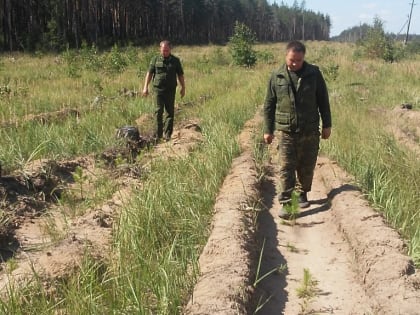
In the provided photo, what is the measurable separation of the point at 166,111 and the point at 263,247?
17.7ft

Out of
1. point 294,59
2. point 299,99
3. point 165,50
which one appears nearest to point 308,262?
point 299,99

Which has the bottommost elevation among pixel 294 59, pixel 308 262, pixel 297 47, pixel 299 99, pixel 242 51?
pixel 308 262

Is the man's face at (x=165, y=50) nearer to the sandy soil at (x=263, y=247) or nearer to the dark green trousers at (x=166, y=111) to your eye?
the dark green trousers at (x=166, y=111)

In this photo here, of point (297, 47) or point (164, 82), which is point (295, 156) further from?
point (164, 82)

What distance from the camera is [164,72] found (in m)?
8.62

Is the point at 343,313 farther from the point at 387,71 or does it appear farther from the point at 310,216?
the point at 387,71

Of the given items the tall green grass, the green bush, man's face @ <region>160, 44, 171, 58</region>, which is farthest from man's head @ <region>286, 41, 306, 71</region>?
the green bush

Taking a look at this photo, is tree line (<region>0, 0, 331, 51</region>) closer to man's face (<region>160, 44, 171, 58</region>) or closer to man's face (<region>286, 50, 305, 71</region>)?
man's face (<region>160, 44, 171, 58</region>)

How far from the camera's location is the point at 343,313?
3277 mm

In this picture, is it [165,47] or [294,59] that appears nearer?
[294,59]

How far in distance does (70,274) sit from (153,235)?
2.56 ft

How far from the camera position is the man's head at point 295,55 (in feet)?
15.1

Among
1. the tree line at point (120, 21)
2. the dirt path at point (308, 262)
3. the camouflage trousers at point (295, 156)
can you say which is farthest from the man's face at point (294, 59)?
the tree line at point (120, 21)

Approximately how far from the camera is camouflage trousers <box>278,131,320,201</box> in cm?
496
